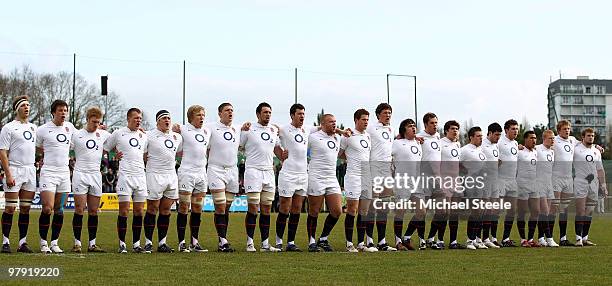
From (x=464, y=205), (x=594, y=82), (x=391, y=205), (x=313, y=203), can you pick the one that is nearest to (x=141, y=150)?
(x=313, y=203)

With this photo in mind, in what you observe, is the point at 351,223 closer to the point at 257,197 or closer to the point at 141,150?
the point at 257,197

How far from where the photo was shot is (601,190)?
756 inches

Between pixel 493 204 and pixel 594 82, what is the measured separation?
182 m

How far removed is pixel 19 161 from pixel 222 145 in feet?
10.9

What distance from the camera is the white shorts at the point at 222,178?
15.1 meters

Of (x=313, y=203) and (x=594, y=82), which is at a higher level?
(x=594, y=82)

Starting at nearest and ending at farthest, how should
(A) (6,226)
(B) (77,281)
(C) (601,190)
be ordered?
(B) (77,281), (A) (6,226), (C) (601,190)

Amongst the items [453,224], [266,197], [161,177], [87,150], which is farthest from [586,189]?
[87,150]

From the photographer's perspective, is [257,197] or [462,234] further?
[462,234]

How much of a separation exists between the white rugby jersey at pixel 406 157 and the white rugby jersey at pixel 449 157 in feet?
2.32

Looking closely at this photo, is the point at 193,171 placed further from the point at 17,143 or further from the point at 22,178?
the point at 17,143

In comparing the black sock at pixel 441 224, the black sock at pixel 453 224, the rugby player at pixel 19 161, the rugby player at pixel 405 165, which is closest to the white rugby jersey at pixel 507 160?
the black sock at pixel 453 224

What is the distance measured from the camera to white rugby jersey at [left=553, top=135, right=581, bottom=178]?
733 inches

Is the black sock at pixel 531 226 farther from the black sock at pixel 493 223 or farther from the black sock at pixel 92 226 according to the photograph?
the black sock at pixel 92 226
